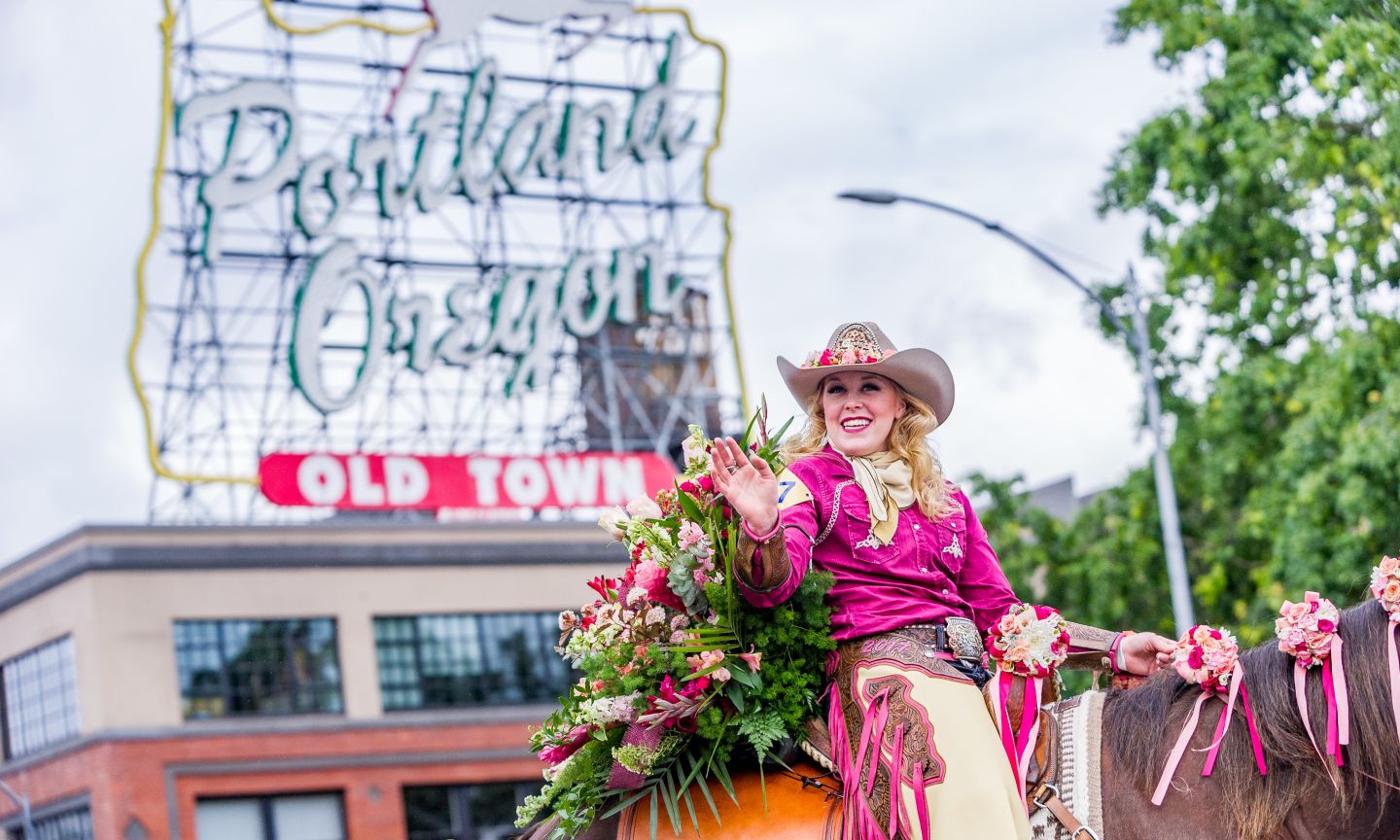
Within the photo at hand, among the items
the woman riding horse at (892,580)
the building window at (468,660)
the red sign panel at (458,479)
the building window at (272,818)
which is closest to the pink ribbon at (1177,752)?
the woman riding horse at (892,580)

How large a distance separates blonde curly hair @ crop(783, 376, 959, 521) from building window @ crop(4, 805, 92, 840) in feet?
96.2

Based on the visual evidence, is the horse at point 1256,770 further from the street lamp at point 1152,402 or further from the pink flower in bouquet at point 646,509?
the street lamp at point 1152,402

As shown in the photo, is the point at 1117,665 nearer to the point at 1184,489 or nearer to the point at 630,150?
the point at 1184,489

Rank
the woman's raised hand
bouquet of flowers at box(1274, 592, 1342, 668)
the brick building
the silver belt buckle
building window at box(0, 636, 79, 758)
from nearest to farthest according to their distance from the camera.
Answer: bouquet of flowers at box(1274, 592, 1342, 668) → the woman's raised hand → the silver belt buckle → the brick building → building window at box(0, 636, 79, 758)

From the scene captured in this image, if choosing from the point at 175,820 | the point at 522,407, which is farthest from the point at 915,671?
the point at 522,407

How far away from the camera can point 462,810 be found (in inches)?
1366

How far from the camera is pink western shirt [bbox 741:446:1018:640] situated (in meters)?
5.99

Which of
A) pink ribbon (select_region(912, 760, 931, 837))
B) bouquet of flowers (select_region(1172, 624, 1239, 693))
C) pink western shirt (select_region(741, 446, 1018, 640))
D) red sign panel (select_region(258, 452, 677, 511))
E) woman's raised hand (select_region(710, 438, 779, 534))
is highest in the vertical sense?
red sign panel (select_region(258, 452, 677, 511))

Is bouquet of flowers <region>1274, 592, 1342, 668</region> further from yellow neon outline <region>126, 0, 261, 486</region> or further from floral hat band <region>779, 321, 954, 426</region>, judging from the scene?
yellow neon outline <region>126, 0, 261, 486</region>

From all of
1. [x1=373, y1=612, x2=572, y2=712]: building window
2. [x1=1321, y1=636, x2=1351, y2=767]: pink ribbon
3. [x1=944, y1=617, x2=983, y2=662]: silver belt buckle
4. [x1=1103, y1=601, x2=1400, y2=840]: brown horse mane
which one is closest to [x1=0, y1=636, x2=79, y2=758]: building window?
[x1=373, y1=612, x2=572, y2=712]: building window

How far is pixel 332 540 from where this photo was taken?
115ft

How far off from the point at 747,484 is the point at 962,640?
1.10 metres

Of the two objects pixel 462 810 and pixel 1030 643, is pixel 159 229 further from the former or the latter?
pixel 1030 643

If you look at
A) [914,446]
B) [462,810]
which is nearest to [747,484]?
[914,446]
